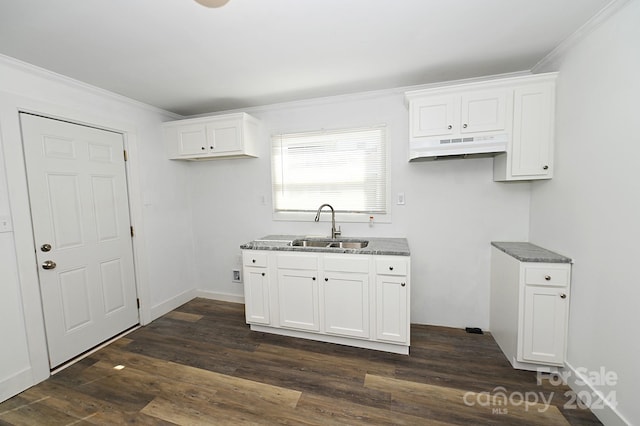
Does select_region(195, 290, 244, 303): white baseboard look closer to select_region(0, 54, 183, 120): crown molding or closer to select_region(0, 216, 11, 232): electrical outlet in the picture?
select_region(0, 216, 11, 232): electrical outlet

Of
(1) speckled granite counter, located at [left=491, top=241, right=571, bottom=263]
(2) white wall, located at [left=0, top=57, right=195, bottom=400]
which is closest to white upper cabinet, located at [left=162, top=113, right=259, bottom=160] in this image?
(2) white wall, located at [left=0, top=57, right=195, bottom=400]

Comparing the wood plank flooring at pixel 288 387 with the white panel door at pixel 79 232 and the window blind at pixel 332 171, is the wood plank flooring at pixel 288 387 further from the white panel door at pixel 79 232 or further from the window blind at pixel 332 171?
the window blind at pixel 332 171

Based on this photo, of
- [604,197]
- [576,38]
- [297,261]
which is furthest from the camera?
[297,261]

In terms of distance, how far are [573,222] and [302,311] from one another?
2357 mm

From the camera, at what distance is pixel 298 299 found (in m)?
2.69

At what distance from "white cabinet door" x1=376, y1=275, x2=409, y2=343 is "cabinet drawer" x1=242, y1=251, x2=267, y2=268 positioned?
3.84 ft

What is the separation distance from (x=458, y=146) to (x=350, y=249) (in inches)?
51.9

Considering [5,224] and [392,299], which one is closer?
[5,224]

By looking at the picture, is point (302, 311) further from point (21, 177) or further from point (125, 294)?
point (21, 177)

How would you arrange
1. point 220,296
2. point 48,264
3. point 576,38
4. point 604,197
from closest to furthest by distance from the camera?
point 604,197 < point 576,38 < point 48,264 < point 220,296

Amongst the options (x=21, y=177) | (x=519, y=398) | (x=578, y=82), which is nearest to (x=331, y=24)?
(x=578, y=82)

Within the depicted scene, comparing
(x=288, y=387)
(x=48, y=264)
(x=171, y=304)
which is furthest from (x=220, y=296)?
(x=288, y=387)

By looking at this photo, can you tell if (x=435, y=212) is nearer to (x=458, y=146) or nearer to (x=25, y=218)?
(x=458, y=146)

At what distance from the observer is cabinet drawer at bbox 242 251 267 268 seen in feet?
9.09
